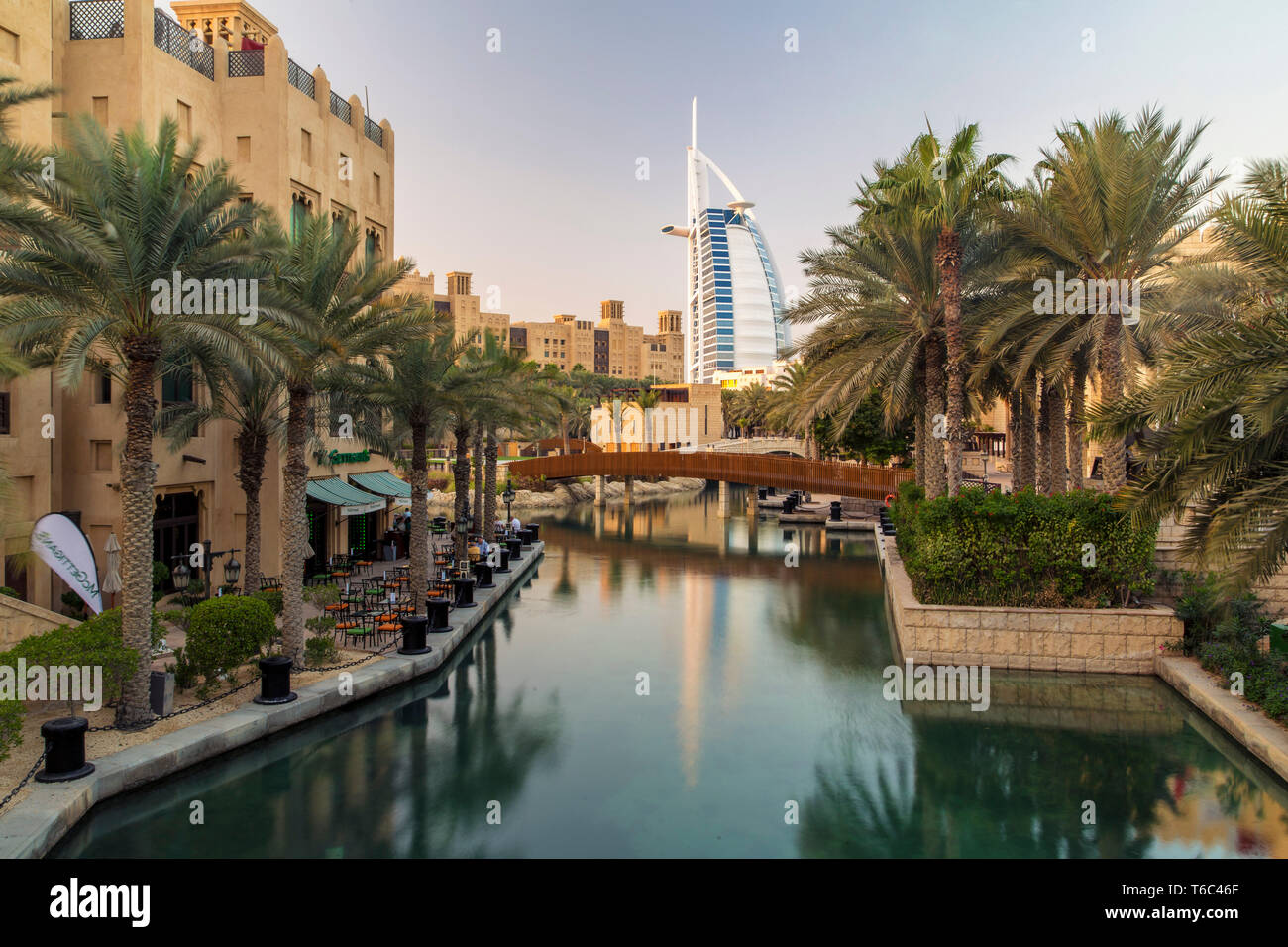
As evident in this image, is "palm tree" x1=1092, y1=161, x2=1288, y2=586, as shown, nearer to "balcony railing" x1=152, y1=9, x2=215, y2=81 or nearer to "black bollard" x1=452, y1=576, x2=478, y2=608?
"black bollard" x1=452, y1=576, x2=478, y2=608

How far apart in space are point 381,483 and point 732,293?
5954 inches

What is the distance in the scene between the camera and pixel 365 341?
1529 centimetres

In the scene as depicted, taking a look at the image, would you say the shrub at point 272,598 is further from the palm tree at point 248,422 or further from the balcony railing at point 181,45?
the balcony railing at point 181,45

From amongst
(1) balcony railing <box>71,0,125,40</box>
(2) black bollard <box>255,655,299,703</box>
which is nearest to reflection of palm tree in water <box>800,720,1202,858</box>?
(2) black bollard <box>255,655,299,703</box>

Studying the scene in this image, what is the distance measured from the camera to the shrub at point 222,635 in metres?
13.0

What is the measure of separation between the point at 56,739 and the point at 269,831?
275 centimetres

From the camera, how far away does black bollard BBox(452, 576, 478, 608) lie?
2098 centimetres

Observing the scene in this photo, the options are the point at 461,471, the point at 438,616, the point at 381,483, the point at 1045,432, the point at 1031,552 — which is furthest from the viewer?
the point at 461,471

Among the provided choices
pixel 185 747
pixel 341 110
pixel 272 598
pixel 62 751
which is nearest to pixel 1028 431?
pixel 272 598

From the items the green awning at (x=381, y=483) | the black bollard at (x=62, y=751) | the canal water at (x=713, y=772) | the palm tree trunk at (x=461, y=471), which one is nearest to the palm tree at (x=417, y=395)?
the canal water at (x=713, y=772)

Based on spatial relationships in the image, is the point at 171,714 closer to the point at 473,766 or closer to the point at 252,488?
the point at 473,766

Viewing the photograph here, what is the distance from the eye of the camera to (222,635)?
1312 cm

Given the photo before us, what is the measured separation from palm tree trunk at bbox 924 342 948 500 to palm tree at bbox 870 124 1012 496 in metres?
2.82
